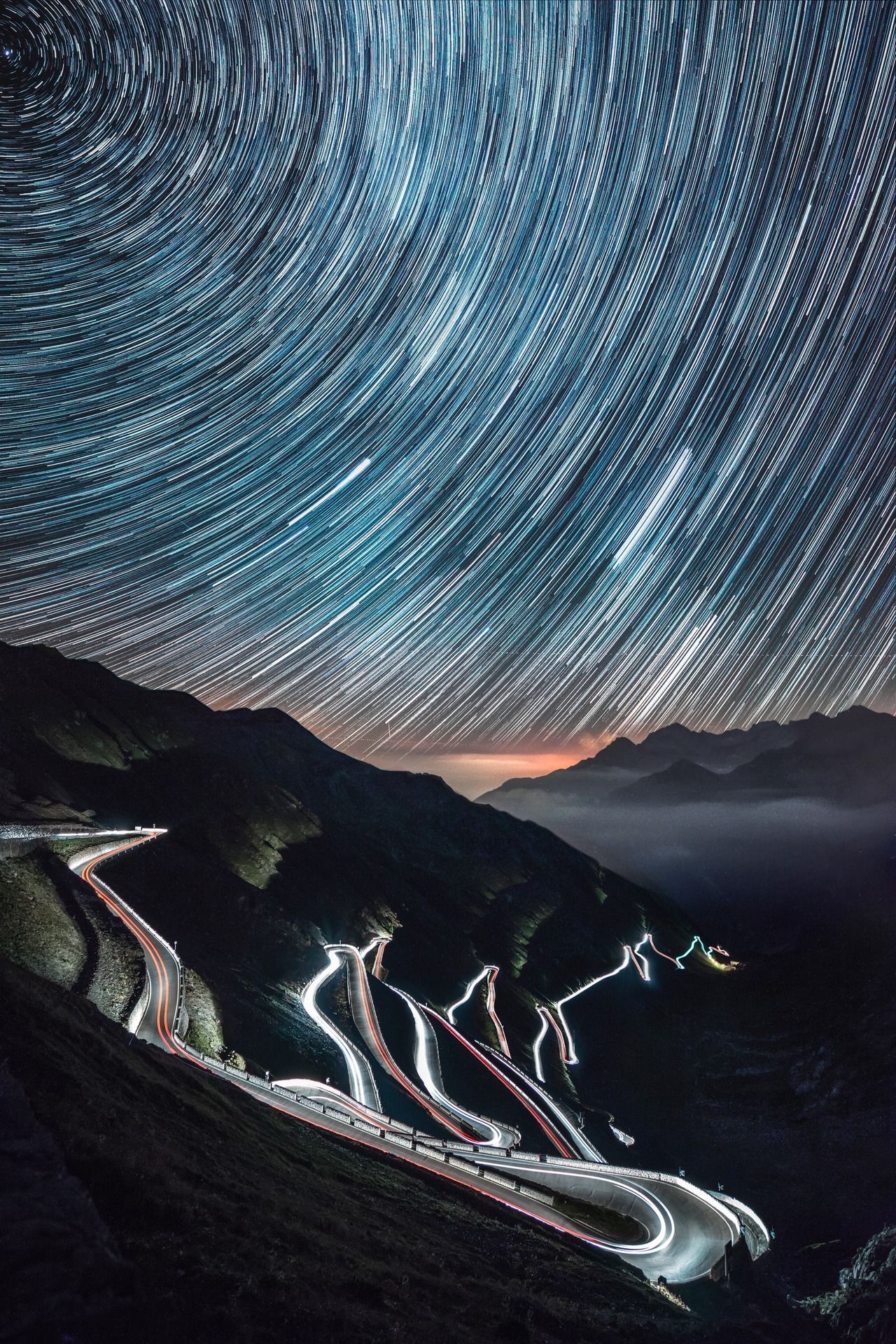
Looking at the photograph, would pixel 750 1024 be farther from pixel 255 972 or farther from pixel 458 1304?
pixel 458 1304

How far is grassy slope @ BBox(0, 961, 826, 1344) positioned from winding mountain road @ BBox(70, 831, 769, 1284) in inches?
155

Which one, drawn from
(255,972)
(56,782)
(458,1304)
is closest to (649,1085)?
(255,972)

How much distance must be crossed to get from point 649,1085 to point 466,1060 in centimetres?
3705

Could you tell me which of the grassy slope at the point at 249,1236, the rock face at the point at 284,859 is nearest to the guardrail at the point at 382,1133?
the rock face at the point at 284,859

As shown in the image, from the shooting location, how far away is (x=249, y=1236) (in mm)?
11844

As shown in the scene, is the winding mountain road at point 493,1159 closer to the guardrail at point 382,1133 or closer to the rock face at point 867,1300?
the guardrail at point 382,1133

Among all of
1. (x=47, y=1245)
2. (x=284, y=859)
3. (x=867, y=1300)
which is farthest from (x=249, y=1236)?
(x=284, y=859)

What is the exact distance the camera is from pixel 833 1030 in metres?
86.9

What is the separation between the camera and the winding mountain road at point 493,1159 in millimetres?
24688

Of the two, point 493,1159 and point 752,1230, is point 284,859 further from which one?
point 752,1230

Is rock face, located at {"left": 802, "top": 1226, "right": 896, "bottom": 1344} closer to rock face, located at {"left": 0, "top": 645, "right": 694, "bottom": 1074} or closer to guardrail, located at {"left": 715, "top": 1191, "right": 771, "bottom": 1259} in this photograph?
guardrail, located at {"left": 715, "top": 1191, "right": 771, "bottom": 1259}

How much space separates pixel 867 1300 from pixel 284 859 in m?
65.3

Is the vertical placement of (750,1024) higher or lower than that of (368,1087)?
higher

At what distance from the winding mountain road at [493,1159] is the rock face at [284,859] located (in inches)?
127
